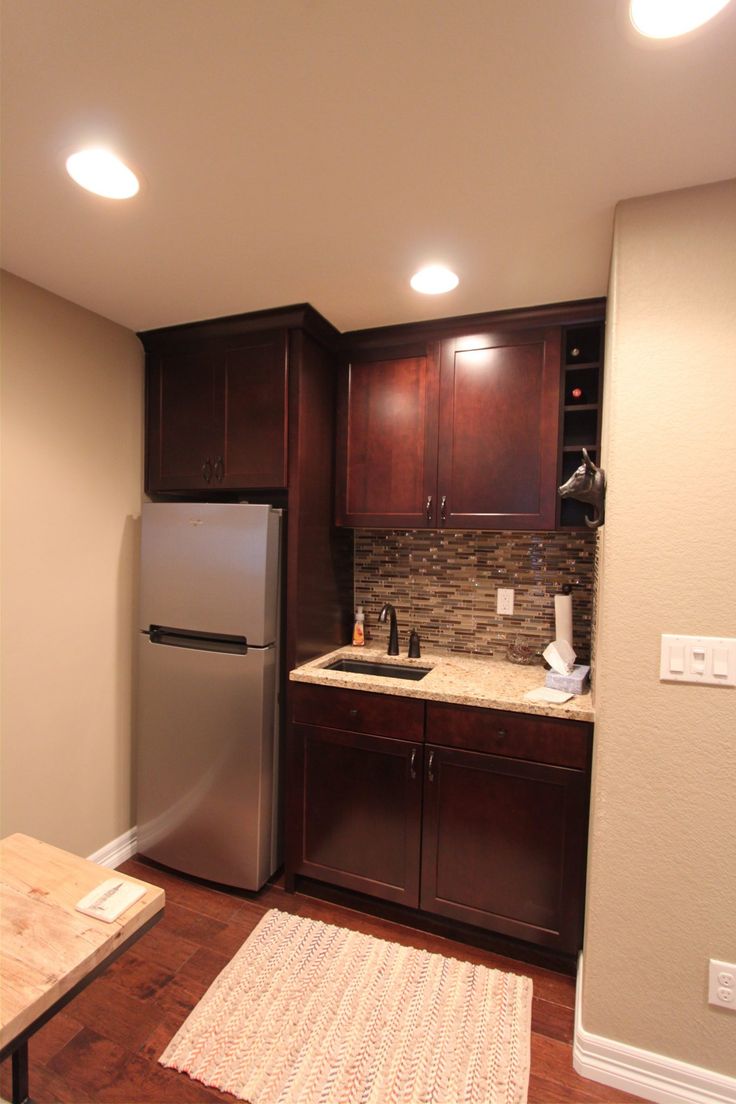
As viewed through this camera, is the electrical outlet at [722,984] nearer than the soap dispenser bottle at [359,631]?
Yes

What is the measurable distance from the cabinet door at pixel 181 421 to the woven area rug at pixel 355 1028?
1.88 meters

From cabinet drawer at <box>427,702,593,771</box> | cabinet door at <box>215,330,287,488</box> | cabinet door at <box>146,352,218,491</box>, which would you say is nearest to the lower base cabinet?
cabinet drawer at <box>427,702,593,771</box>

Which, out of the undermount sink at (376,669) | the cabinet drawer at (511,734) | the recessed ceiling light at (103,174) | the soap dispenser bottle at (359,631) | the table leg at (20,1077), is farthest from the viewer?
the soap dispenser bottle at (359,631)

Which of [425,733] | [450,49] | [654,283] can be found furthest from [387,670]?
[450,49]

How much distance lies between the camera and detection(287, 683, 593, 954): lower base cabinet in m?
1.73

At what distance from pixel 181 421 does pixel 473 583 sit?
1564 mm

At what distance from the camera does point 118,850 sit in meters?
2.33

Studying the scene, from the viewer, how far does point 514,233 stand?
1539 mm

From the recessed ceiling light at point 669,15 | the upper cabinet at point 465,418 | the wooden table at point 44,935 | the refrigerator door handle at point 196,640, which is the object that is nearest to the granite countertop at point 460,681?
the refrigerator door handle at point 196,640

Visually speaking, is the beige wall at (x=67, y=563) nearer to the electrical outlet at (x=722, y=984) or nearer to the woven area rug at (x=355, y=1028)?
the woven area rug at (x=355, y=1028)

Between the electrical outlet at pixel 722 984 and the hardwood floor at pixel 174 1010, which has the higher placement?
the electrical outlet at pixel 722 984

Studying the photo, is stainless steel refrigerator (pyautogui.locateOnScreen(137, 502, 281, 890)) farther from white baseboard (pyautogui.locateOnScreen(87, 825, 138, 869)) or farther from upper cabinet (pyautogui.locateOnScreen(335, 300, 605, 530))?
upper cabinet (pyautogui.locateOnScreen(335, 300, 605, 530))

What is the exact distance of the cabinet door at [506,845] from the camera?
1.72m

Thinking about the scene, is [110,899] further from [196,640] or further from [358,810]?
[196,640]
